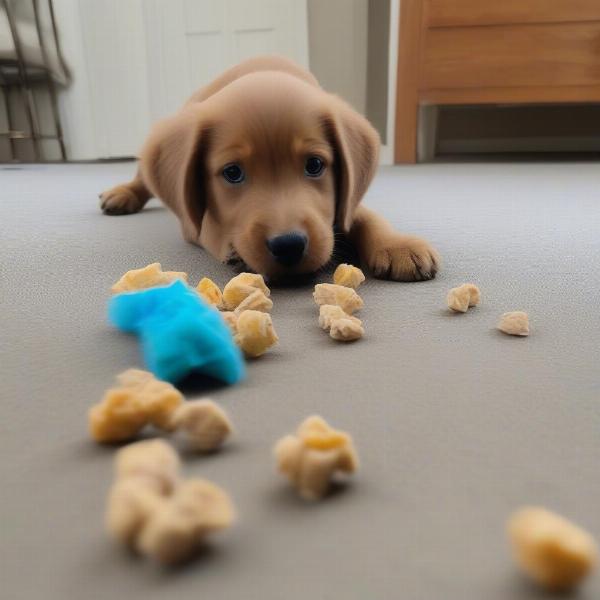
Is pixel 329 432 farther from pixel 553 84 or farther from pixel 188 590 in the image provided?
pixel 553 84

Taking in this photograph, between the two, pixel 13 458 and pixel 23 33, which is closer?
pixel 13 458

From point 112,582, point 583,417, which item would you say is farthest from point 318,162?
Answer: point 112,582

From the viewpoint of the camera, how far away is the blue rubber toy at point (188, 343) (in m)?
0.75

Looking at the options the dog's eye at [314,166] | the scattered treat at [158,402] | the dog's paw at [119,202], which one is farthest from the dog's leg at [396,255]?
the dog's paw at [119,202]

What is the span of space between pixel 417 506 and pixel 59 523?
278 mm

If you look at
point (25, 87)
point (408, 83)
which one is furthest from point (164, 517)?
point (25, 87)

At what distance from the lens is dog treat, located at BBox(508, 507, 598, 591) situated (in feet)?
1.33

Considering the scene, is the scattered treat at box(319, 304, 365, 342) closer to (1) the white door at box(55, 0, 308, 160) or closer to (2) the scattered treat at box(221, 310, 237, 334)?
(2) the scattered treat at box(221, 310, 237, 334)

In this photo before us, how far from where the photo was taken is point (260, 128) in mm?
1261

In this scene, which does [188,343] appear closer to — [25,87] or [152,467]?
[152,467]

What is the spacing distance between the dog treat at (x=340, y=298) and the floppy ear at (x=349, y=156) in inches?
13.5

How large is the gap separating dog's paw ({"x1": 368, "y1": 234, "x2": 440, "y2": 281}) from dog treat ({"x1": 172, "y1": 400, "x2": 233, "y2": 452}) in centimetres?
71

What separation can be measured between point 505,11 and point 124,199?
8.24 ft

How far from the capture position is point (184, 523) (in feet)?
1.45
